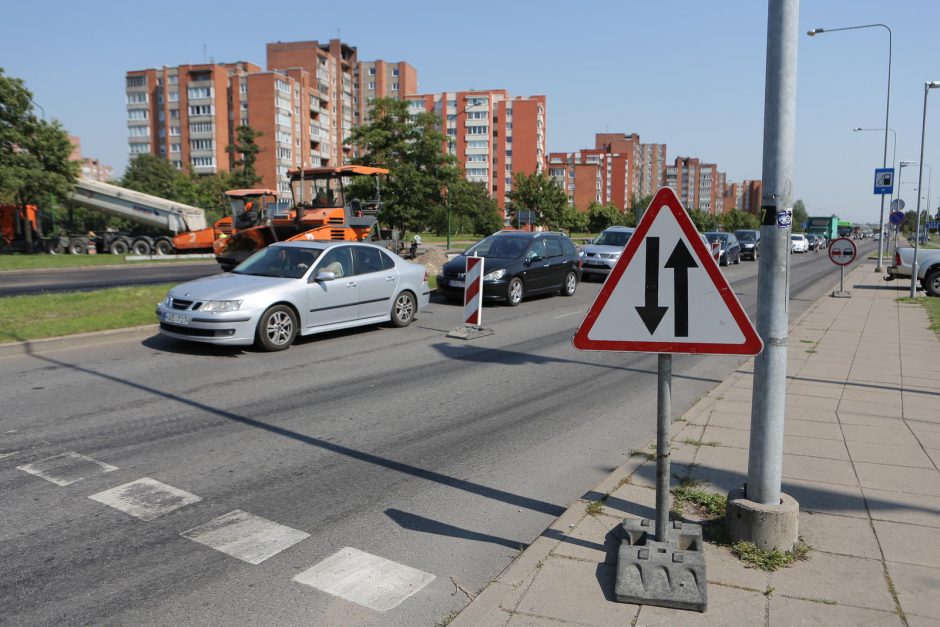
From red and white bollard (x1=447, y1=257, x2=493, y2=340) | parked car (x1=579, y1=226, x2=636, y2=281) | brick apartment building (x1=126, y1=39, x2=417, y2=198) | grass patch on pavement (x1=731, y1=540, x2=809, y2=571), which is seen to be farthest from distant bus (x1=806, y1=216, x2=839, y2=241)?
grass patch on pavement (x1=731, y1=540, x2=809, y2=571)

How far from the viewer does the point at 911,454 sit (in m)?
5.46

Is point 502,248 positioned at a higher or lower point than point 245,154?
lower

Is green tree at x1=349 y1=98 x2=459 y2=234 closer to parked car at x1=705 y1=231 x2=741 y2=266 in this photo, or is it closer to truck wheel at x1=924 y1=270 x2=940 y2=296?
parked car at x1=705 y1=231 x2=741 y2=266

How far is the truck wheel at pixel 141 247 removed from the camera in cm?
3244

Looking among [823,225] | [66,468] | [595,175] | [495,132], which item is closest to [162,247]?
[66,468]

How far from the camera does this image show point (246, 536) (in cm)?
413

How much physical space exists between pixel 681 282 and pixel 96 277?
72.6 ft

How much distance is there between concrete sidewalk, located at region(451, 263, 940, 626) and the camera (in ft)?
10.4

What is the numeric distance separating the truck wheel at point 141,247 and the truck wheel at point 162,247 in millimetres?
308

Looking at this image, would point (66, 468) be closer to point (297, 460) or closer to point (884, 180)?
point (297, 460)

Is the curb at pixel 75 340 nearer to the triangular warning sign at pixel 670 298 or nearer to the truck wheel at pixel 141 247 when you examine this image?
the triangular warning sign at pixel 670 298

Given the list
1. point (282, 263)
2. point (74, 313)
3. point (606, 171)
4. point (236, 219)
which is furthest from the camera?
point (606, 171)

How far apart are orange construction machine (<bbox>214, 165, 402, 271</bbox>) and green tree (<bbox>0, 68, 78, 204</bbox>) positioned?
14.6 m

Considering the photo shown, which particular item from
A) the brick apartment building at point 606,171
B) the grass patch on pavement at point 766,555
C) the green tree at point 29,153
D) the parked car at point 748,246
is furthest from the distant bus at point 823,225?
the grass patch on pavement at point 766,555
